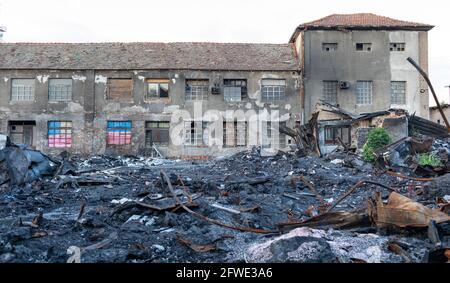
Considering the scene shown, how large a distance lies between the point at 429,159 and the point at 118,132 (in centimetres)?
1604

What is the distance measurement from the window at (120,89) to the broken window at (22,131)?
4.53 meters

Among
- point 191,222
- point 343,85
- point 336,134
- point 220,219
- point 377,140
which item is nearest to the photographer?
point 191,222

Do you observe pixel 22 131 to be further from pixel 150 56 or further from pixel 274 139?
pixel 274 139

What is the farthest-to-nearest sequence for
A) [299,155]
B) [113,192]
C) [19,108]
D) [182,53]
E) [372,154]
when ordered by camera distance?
1. [182,53]
2. [19,108]
3. [299,155]
4. [372,154]
5. [113,192]

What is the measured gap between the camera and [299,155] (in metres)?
15.6

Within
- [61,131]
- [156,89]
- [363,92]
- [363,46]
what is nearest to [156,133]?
[156,89]

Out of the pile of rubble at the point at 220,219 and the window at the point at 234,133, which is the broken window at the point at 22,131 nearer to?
the window at the point at 234,133

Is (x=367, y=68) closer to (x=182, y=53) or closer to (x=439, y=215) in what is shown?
(x=182, y=53)

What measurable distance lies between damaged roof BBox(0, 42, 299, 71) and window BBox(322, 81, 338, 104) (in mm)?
2015

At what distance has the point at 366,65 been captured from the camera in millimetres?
23031

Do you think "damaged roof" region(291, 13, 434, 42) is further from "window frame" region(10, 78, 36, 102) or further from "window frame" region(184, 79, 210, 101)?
"window frame" region(10, 78, 36, 102)

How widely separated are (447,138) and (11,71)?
2203cm
